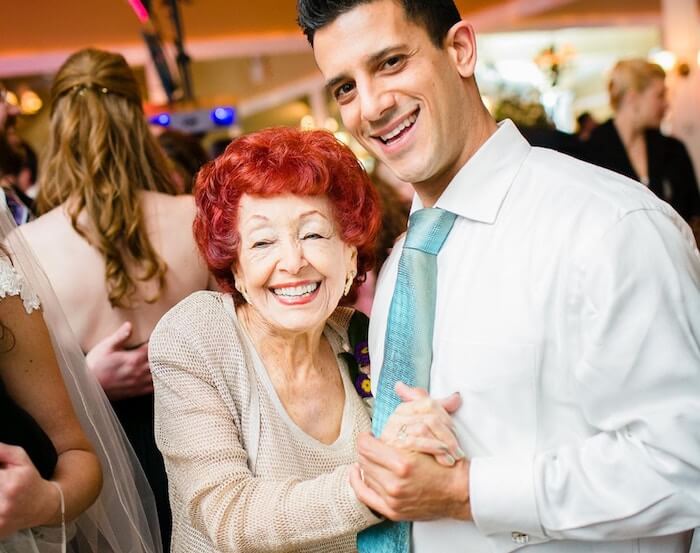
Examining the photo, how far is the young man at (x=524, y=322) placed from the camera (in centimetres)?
126

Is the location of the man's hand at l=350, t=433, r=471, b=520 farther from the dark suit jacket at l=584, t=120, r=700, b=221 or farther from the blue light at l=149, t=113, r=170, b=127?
the blue light at l=149, t=113, r=170, b=127

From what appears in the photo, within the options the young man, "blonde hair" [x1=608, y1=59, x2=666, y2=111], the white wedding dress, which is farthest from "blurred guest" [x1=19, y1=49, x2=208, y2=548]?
"blonde hair" [x1=608, y1=59, x2=666, y2=111]

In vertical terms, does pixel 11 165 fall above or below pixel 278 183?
above

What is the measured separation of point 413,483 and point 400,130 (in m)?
0.60

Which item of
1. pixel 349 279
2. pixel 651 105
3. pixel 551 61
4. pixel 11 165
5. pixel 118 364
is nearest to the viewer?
pixel 349 279

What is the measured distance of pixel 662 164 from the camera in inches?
156

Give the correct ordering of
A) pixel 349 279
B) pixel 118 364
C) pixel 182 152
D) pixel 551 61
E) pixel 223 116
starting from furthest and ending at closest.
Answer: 1. pixel 551 61
2. pixel 223 116
3. pixel 182 152
4. pixel 118 364
5. pixel 349 279

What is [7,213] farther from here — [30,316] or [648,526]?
[648,526]

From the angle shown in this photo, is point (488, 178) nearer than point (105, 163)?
Yes

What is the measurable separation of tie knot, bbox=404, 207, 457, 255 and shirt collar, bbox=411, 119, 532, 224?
0.02 meters

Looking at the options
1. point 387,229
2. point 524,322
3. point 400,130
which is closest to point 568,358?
point 524,322

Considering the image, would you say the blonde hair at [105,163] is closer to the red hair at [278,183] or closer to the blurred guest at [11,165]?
the blurred guest at [11,165]

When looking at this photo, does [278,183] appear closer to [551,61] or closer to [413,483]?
[413,483]

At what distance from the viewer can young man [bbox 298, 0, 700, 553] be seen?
1261 millimetres
